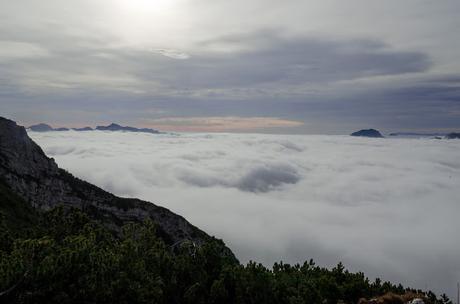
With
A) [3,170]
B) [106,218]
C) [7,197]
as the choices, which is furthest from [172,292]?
[106,218]

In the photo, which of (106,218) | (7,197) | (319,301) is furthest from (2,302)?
(106,218)

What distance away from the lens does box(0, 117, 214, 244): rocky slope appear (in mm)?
131250

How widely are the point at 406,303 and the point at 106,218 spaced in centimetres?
13851

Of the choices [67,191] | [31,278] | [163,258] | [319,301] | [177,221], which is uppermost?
[31,278]

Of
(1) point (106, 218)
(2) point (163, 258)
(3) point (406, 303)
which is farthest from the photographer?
(1) point (106, 218)

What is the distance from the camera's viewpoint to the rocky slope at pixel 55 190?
131 m

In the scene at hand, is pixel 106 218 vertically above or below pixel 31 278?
below

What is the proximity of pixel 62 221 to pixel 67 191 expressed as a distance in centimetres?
13240

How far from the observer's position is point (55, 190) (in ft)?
471

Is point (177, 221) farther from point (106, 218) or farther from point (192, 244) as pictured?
point (192, 244)

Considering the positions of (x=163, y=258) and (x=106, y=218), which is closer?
(x=163, y=258)

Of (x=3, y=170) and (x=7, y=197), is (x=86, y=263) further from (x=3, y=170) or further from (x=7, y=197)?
(x=3, y=170)

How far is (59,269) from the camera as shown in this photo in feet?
Result: 54.9

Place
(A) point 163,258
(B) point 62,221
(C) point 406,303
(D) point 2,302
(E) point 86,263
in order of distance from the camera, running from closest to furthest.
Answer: (D) point 2,302 < (E) point 86,263 < (C) point 406,303 < (A) point 163,258 < (B) point 62,221
